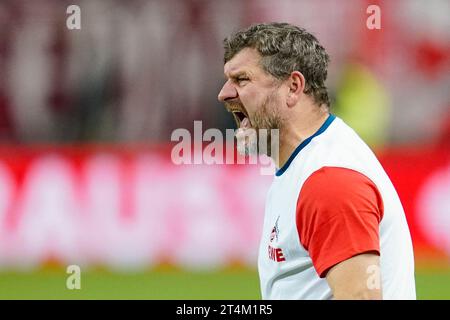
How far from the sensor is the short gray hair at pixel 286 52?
118 inches

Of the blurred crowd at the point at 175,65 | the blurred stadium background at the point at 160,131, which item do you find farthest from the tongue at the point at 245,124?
the blurred crowd at the point at 175,65

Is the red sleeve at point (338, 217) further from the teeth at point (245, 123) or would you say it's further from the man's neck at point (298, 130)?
the teeth at point (245, 123)

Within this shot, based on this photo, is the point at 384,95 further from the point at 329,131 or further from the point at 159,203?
the point at 329,131

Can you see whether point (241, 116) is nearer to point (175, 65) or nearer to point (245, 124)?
point (245, 124)

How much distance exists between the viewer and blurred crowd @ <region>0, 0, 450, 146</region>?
8.32 metres

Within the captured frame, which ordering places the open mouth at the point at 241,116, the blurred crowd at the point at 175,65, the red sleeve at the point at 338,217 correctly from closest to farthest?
1. the red sleeve at the point at 338,217
2. the open mouth at the point at 241,116
3. the blurred crowd at the point at 175,65

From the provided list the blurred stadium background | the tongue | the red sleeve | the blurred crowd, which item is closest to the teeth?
the tongue

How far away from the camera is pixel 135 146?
26.7 feet

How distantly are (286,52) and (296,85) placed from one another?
0.11 meters

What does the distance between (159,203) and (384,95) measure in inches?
93.3

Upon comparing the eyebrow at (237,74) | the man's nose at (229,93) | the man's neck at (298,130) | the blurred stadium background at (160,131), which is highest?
the blurred stadium background at (160,131)

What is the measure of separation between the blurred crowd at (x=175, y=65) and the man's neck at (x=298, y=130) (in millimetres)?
5241

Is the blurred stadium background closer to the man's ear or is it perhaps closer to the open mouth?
the open mouth

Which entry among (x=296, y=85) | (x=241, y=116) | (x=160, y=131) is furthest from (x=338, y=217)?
(x=160, y=131)
